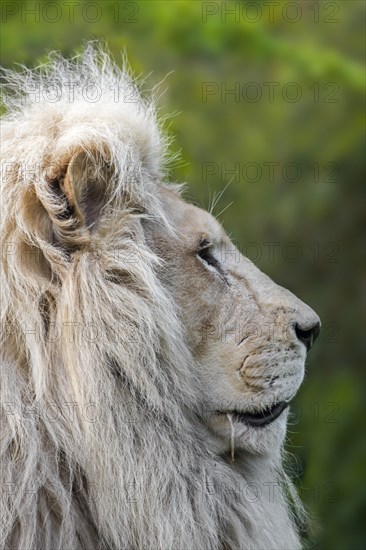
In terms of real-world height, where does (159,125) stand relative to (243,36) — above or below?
below

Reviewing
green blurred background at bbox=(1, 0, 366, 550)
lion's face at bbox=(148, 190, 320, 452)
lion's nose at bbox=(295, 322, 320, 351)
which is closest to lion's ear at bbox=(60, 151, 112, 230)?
lion's face at bbox=(148, 190, 320, 452)

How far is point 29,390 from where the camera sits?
9.75ft

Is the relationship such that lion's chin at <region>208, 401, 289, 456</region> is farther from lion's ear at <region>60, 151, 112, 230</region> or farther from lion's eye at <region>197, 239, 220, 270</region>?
lion's ear at <region>60, 151, 112, 230</region>

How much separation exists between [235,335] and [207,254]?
294mm

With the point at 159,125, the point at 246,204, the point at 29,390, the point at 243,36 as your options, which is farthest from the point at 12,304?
the point at 246,204

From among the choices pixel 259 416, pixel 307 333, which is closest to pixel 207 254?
pixel 307 333

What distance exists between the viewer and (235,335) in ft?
10.4

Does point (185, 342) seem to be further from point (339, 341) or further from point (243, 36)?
point (339, 341)

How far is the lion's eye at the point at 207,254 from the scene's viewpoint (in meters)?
3.27

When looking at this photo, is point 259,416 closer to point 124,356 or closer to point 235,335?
point 235,335

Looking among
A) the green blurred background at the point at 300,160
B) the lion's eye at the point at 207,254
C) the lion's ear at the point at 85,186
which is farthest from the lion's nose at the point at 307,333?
the green blurred background at the point at 300,160

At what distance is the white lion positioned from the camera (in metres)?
2.95

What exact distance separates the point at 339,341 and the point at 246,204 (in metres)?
1.07

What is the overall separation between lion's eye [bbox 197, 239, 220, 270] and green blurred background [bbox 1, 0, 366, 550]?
1.34 meters
